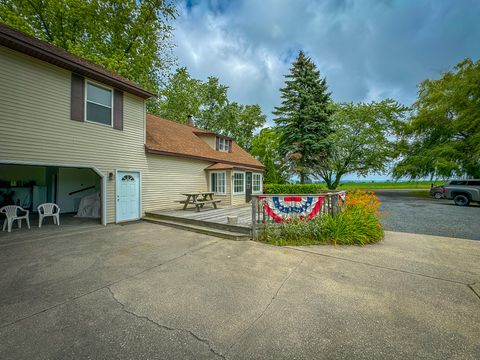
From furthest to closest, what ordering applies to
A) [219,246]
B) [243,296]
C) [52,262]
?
[219,246]
[52,262]
[243,296]

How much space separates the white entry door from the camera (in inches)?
313

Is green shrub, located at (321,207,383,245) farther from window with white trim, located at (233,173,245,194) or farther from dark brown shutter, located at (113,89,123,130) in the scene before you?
dark brown shutter, located at (113,89,123,130)

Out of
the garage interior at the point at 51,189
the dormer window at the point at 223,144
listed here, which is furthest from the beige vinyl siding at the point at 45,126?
the dormer window at the point at 223,144

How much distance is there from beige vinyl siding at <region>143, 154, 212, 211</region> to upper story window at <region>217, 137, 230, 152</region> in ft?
12.7

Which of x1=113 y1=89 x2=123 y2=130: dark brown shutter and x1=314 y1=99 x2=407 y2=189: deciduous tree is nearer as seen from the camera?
x1=113 y1=89 x2=123 y2=130: dark brown shutter

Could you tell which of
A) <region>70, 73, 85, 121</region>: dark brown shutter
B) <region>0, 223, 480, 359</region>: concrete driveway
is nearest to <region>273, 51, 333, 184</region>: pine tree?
<region>0, 223, 480, 359</region>: concrete driveway

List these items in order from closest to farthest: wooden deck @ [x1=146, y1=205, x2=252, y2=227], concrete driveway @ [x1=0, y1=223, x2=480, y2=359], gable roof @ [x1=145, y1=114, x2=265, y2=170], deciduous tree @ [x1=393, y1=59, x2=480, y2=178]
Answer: concrete driveway @ [x1=0, y1=223, x2=480, y2=359] → wooden deck @ [x1=146, y1=205, x2=252, y2=227] → gable roof @ [x1=145, y1=114, x2=265, y2=170] → deciduous tree @ [x1=393, y1=59, x2=480, y2=178]

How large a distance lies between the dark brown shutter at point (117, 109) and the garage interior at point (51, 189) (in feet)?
12.6

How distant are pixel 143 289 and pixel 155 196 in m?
6.83

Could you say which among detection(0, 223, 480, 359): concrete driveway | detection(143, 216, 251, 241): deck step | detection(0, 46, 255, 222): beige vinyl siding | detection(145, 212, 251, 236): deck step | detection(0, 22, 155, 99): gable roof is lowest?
detection(0, 223, 480, 359): concrete driveway

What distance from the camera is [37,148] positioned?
5.96 m

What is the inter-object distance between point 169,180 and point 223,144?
6817 millimetres

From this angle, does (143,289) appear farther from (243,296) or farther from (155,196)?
(155,196)

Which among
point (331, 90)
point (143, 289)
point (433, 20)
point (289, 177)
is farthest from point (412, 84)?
point (143, 289)
